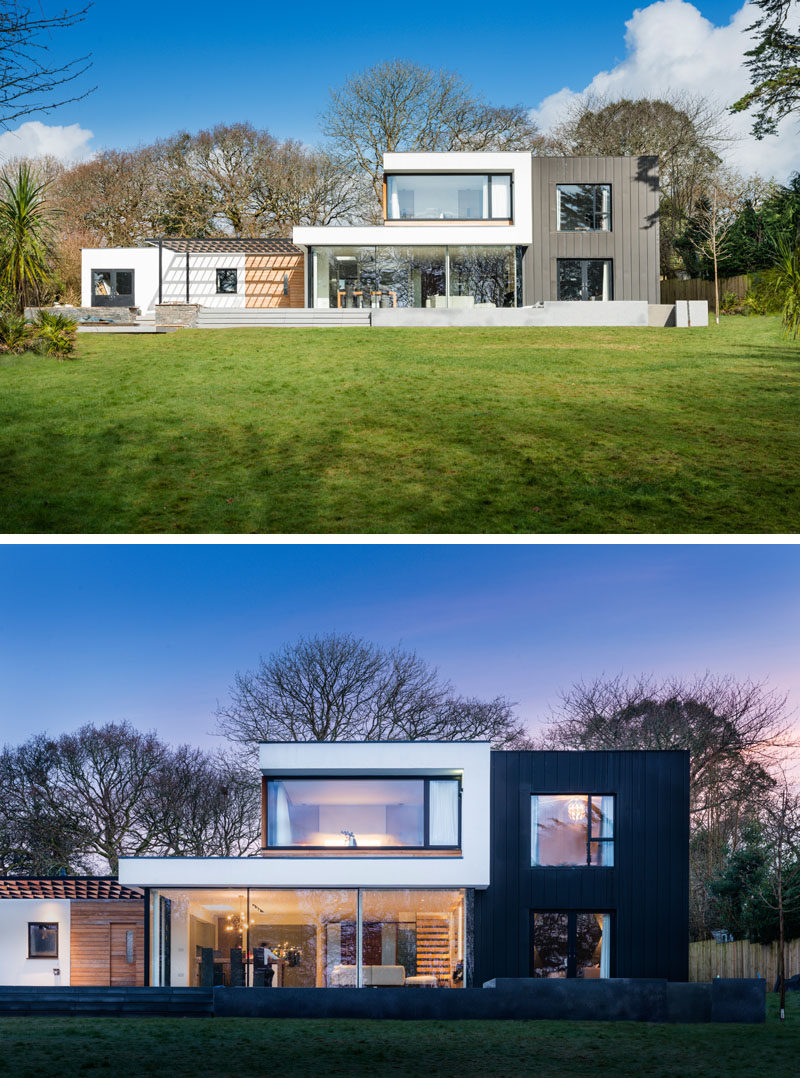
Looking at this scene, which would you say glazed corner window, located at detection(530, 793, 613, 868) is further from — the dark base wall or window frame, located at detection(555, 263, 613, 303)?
window frame, located at detection(555, 263, 613, 303)

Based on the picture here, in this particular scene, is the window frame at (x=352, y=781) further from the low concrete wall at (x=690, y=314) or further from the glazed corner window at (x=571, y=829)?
the low concrete wall at (x=690, y=314)

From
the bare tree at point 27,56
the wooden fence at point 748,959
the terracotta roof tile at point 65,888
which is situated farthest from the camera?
the terracotta roof tile at point 65,888

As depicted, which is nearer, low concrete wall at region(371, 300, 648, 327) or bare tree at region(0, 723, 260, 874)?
bare tree at region(0, 723, 260, 874)

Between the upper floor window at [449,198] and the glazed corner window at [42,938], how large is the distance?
23.8m

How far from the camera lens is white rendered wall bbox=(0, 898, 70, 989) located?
64.8 feet

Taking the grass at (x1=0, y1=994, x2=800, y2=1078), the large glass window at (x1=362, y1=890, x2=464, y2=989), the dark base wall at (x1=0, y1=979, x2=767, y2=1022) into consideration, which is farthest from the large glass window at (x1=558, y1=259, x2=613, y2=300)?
the grass at (x1=0, y1=994, x2=800, y2=1078)

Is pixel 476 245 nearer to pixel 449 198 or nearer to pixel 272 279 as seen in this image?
pixel 449 198

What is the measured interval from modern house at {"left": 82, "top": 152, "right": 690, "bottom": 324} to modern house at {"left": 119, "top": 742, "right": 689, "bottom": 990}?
19.3m

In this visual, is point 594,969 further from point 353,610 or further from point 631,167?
point 631,167

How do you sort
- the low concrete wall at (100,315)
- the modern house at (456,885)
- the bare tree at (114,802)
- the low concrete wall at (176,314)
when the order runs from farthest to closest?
1. the low concrete wall at (100,315)
2. the low concrete wall at (176,314)
3. the bare tree at (114,802)
4. the modern house at (456,885)

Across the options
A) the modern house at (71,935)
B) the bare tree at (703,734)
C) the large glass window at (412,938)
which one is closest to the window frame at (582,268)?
the bare tree at (703,734)

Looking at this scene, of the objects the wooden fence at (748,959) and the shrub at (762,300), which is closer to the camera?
the wooden fence at (748,959)

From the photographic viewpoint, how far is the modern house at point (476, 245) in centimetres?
3328

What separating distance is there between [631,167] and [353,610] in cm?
1825
